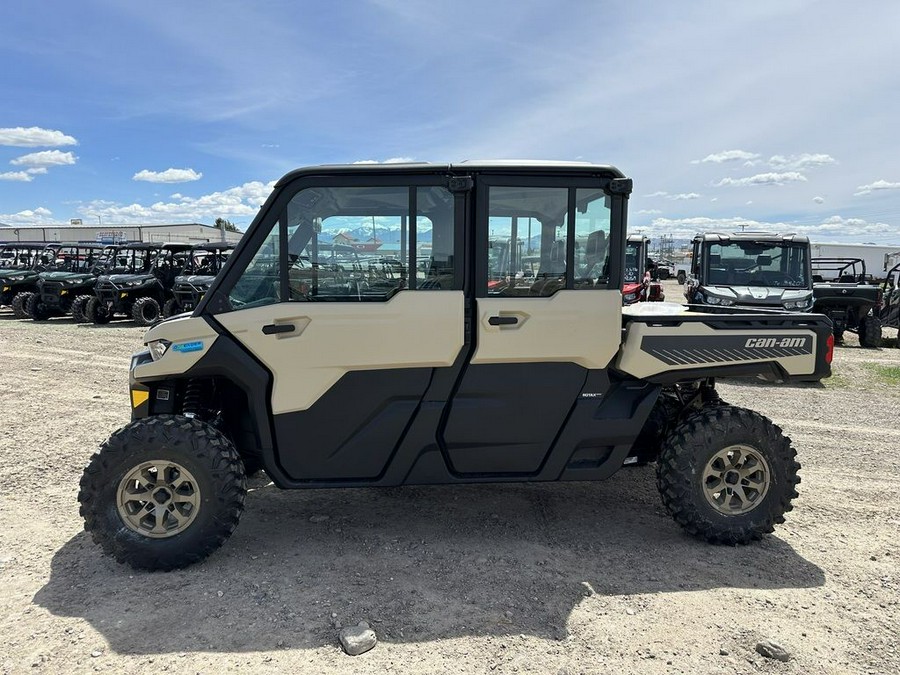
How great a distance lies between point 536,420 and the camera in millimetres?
3645

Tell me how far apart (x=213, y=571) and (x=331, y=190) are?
2.27m

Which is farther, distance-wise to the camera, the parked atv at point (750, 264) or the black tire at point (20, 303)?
the black tire at point (20, 303)

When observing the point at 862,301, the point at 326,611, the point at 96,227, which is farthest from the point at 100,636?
the point at 96,227

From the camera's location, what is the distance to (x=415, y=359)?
3486mm

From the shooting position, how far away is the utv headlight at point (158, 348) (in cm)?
348

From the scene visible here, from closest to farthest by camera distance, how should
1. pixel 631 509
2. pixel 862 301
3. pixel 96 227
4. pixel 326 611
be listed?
pixel 326 611
pixel 631 509
pixel 862 301
pixel 96 227

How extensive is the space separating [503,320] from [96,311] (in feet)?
51.9

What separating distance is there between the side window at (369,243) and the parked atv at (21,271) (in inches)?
691

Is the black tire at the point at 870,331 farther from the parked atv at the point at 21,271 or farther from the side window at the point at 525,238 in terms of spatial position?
the parked atv at the point at 21,271

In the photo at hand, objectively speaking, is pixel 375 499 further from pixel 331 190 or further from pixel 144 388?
pixel 331 190

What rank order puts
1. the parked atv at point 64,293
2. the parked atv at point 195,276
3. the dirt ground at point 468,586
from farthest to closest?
the parked atv at point 64,293
the parked atv at point 195,276
the dirt ground at point 468,586

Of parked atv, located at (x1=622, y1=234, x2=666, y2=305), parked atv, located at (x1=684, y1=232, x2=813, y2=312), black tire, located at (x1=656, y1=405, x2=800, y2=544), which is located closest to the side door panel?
black tire, located at (x1=656, y1=405, x2=800, y2=544)

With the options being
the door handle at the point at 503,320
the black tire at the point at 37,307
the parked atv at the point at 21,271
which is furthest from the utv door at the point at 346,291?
the parked atv at the point at 21,271

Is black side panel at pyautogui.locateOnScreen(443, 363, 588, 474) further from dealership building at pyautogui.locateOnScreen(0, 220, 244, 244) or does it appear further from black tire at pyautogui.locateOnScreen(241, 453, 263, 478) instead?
dealership building at pyautogui.locateOnScreen(0, 220, 244, 244)
